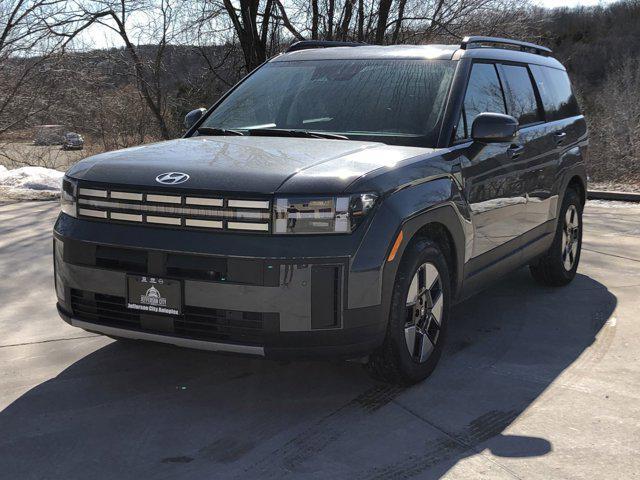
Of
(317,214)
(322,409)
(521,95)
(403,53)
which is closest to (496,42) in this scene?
(521,95)

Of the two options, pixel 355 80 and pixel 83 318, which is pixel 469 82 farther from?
pixel 83 318

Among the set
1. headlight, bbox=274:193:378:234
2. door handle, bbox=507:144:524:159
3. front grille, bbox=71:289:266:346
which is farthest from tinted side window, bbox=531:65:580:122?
front grille, bbox=71:289:266:346

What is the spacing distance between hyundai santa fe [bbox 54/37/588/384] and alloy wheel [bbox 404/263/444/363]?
12mm

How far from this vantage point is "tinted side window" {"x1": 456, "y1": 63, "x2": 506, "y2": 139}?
4820 mm

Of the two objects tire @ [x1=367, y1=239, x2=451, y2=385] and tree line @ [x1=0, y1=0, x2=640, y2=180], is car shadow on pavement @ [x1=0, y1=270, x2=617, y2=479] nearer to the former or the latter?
tire @ [x1=367, y1=239, x2=451, y2=385]

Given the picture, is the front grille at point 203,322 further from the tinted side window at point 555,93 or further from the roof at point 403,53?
the tinted side window at point 555,93

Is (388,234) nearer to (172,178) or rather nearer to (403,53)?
(172,178)

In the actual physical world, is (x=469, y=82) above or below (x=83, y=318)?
above

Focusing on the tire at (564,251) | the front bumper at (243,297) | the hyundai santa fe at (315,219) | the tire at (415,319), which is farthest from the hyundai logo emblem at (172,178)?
the tire at (564,251)

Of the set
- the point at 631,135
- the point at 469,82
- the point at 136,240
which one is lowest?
the point at 631,135

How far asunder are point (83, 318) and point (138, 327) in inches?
13.7

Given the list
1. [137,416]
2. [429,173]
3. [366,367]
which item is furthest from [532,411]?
[137,416]

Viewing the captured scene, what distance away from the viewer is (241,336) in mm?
3596

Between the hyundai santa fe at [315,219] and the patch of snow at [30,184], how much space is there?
6.87 meters
